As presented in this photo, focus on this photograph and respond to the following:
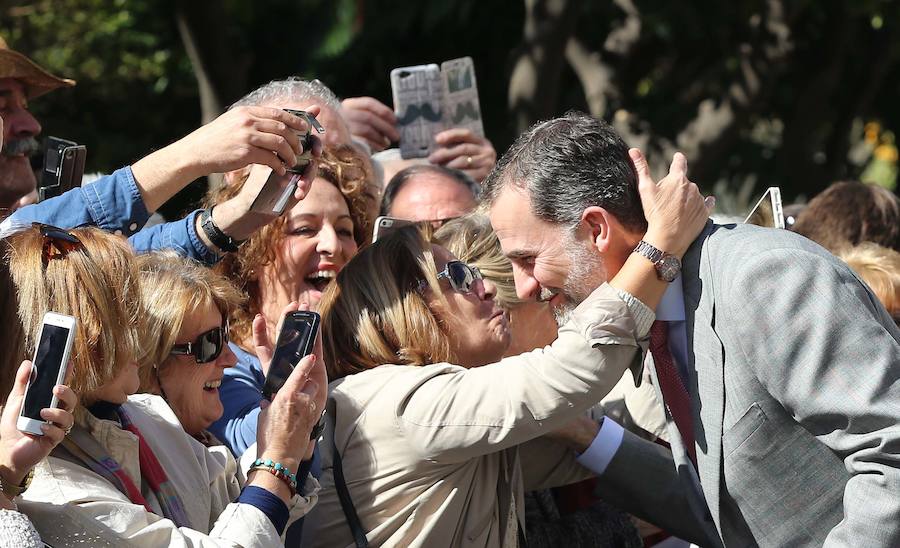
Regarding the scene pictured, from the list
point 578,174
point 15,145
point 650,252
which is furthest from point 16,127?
point 650,252

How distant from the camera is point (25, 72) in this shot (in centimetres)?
423

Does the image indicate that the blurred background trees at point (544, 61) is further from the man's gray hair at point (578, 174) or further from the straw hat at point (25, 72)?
the man's gray hair at point (578, 174)

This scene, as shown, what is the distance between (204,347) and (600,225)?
1.04m

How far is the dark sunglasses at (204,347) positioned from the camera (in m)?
3.24

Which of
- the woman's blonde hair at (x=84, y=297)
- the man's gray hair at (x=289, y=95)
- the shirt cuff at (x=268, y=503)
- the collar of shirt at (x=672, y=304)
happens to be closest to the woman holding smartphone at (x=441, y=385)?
the collar of shirt at (x=672, y=304)

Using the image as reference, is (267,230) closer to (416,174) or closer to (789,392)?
(416,174)

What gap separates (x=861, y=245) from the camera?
4.95 metres

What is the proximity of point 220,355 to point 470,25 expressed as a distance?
7.91m

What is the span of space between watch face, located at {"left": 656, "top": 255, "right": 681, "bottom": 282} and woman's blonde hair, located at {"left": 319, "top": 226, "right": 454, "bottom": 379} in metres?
0.67

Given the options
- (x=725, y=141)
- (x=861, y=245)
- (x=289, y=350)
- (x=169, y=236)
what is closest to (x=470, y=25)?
(x=725, y=141)

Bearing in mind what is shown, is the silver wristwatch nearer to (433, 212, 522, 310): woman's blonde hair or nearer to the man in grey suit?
the man in grey suit

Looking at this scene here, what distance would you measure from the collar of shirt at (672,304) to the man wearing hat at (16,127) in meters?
2.23

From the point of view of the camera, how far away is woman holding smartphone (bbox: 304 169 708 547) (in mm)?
3008

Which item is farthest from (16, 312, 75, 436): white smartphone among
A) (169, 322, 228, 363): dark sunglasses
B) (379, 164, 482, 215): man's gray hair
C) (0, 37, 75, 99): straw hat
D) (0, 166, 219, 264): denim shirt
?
(379, 164, 482, 215): man's gray hair
